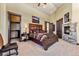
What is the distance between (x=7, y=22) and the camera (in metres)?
2.07

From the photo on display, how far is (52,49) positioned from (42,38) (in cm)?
29

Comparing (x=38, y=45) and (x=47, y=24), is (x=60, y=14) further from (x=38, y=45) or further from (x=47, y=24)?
(x=38, y=45)

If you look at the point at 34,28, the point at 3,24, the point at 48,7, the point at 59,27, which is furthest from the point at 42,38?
the point at 3,24

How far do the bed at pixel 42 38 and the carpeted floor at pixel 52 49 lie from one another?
0.07m

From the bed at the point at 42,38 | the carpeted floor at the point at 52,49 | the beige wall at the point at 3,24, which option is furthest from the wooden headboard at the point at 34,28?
the beige wall at the point at 3,24

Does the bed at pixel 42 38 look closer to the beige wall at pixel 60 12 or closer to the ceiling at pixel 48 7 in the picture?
the beige wall at pixel 60 12

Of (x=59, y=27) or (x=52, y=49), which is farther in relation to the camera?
(x=59, y=27)

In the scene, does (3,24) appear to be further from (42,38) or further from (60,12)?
(60,12)

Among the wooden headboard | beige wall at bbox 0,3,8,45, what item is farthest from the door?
beige wall at bbox 0,3,8,45

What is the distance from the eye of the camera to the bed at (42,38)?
7.03ft

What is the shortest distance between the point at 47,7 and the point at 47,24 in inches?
13.5

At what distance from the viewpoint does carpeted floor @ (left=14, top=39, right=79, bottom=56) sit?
2.04 meters

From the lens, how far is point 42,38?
7.07ft

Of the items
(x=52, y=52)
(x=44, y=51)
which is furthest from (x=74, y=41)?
(x=44, y=51)
